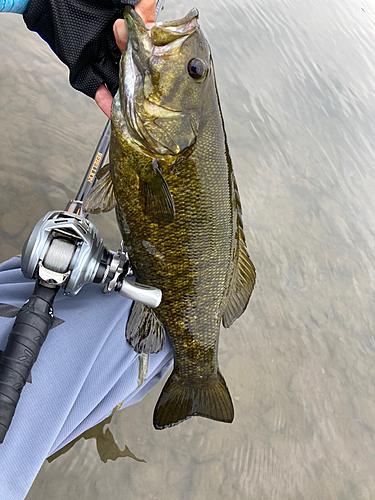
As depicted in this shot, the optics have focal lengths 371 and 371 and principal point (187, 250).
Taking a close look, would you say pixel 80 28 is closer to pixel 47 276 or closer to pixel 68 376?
pixel 47 276

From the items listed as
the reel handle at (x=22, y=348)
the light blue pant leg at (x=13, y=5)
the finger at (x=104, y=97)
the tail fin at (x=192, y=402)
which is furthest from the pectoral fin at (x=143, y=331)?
the light blue pant leg at (x=13, y=5)

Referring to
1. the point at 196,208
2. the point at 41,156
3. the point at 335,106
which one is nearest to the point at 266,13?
the point at 335,106

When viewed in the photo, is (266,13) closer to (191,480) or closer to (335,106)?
(335,106)

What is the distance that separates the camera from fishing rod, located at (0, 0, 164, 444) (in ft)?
3.58

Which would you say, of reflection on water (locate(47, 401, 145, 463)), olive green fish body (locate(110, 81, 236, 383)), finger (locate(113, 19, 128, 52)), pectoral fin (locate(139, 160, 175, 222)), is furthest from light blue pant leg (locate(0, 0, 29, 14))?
reflection on water (locate(47, 401, 145, 463))

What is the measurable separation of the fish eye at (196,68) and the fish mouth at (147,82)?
7 centimetres

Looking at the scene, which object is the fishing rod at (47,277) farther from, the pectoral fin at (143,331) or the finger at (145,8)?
the finger at (145,8)

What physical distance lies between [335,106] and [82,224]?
214 inches

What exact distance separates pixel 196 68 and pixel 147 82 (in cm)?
18

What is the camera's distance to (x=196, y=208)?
1438mm

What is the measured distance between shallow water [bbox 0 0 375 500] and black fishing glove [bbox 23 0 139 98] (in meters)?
1.14

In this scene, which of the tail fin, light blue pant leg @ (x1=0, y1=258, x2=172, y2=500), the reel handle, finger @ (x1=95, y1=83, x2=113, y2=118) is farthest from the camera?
finger @ (x1=95, y1=83, x2=113, y2=118)

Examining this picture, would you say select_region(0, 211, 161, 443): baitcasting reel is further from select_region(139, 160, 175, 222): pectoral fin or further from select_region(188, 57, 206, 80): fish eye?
select_region(188, 57, 206, 80): fish eye

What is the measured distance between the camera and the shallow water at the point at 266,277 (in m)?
2.07
